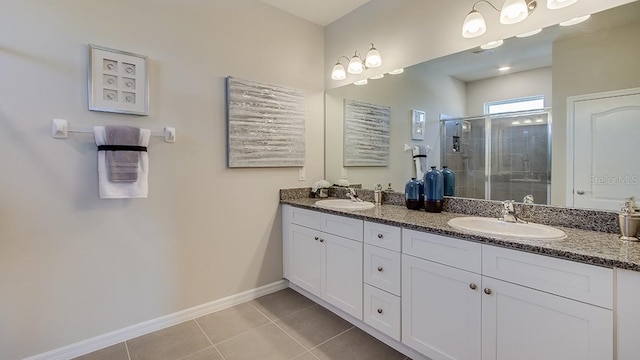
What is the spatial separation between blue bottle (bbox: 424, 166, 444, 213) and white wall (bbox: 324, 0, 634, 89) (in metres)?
0.85

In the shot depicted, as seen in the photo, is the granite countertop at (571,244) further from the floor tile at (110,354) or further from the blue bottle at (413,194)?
the floor tile at (110,354)

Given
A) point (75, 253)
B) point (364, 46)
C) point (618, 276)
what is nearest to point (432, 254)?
point (618, 276)

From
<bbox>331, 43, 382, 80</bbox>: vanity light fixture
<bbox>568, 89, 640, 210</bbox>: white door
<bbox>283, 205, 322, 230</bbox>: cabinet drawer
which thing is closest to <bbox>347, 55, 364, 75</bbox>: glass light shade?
<bbox>331, 43, 382, 80</bbox>: vanity light fixture

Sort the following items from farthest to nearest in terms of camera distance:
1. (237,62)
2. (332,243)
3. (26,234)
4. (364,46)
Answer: (364,46)
(237,62)
(332,243)
(26,234)

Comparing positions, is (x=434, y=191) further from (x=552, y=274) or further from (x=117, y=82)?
(x=117, y=82)

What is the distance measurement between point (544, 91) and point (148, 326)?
9.44ft

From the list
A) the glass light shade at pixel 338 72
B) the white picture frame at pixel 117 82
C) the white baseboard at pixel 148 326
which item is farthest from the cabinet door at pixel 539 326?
the white picture frame at pixel 117 82

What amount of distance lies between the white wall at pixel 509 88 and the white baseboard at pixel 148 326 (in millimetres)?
2168

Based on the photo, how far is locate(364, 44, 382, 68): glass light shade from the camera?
8.00ft

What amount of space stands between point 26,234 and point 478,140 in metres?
2.75

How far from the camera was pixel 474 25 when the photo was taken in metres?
1.78

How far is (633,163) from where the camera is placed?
55.1 inches

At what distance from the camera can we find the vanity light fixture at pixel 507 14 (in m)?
1.57

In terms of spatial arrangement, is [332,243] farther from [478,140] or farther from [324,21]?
[324,21]
